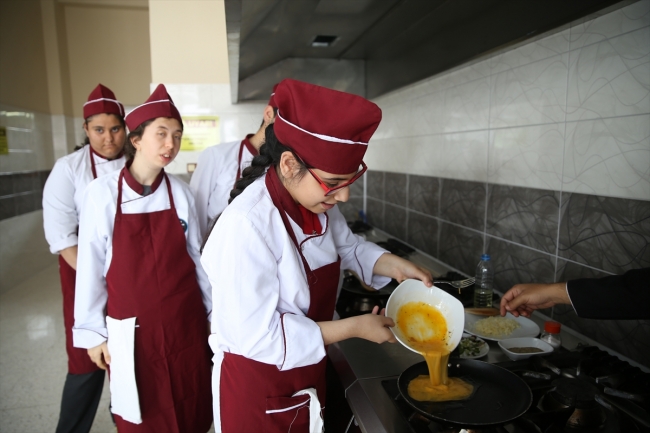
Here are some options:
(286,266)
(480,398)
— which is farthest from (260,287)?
(480,398)

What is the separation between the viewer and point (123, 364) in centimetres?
138

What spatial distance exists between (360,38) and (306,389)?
140 centimetres

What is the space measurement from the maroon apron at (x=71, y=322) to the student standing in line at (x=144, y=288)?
28cm

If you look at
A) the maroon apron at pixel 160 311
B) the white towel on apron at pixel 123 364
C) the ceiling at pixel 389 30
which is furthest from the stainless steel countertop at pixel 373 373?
the ceiling at pixel 389 30

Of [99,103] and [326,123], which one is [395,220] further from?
[326,123]

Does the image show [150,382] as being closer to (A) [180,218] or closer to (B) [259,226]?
(A) [180,218]

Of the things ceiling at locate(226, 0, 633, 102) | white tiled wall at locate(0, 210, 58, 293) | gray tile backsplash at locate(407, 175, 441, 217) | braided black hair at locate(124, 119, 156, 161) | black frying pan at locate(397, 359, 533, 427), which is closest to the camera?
black frying pan at locate(397, 359, 533, 427)

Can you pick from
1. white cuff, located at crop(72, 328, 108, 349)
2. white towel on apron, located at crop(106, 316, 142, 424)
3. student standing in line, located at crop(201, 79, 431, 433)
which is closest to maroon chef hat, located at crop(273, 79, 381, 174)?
student standing in line, located at crop(201, 79, 431, 433)

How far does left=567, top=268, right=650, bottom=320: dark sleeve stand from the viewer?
92 centimetres

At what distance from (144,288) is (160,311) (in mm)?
92

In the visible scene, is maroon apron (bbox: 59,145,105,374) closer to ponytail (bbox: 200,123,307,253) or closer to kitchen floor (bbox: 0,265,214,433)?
kitchen floor (bbox: 0,265,214,433)

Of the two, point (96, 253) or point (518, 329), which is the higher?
point (96, 253)

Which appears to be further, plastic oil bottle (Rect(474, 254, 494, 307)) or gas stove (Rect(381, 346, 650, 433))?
plastic oil bottle (Rect(474, 254, 494, 307))

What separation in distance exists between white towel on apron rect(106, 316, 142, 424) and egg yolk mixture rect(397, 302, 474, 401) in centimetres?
87
